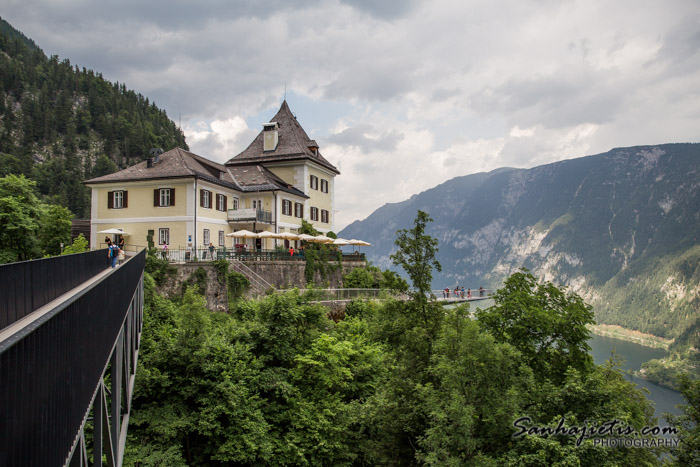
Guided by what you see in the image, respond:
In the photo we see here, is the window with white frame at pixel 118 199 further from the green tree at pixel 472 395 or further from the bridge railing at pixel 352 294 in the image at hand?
the green tree at pixel 472 395

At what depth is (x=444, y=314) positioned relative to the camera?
18.6 meters

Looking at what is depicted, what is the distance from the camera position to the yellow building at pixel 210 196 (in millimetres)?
35938

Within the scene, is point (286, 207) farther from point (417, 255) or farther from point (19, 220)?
point (417, 255)

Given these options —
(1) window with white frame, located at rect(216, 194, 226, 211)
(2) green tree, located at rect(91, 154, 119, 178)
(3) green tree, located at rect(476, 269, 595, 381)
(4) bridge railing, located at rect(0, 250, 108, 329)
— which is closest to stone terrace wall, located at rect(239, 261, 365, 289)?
(1) window with white frame, located at rect(216, 194, 226, 211)

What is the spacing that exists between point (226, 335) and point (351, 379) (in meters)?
6.71

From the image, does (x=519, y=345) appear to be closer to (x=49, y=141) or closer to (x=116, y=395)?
(x=116, y=395)

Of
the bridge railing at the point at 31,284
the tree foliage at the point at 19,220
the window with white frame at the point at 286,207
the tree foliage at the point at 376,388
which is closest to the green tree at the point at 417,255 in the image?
the tree foliage at the point at 376,388

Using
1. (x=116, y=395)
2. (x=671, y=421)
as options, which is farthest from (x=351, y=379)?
(x=116, y=395)

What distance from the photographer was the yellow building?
35.9m

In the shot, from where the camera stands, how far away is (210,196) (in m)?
38.0

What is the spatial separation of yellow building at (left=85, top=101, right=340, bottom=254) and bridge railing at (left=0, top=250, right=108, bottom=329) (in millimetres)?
28921

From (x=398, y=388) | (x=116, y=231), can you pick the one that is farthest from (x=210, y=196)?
(x=398, y=388)

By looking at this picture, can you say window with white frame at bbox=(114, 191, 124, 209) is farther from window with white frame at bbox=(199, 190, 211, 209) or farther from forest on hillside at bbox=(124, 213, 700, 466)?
forest on hillside at bbox=(124, 213, 700, 466)

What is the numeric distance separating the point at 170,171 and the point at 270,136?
1724cm
